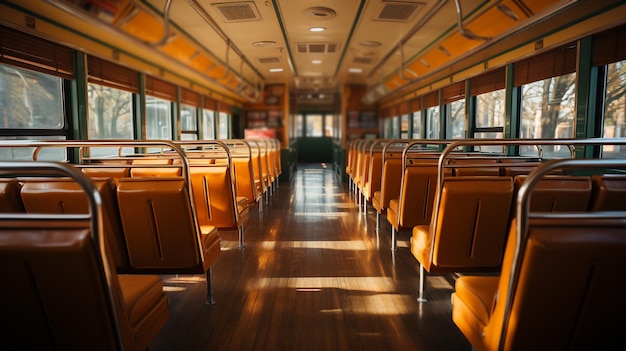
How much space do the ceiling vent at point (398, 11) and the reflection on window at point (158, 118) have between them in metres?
3.74

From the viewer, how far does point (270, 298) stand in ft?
9.42

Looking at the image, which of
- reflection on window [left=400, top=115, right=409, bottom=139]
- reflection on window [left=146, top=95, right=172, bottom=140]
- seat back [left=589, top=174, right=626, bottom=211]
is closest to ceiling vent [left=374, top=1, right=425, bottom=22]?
seat back [left=589, top=174, right=626, bottom=211]

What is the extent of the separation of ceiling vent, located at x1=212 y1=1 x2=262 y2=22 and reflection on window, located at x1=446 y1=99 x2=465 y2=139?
12.2 ft

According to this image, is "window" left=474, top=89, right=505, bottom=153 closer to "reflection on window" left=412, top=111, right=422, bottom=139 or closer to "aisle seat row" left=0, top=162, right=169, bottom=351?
"reflection on window" left=412, top=111, right=422, bottom=139

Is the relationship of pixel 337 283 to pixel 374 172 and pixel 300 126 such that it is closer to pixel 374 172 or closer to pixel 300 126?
pixel 374 172

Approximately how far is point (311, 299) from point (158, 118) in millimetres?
5106

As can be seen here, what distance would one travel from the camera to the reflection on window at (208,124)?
921 centimetres

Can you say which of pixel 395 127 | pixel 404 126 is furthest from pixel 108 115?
pixel 395 127

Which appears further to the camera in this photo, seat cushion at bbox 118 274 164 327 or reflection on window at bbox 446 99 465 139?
reflection on window at bbox 446 99 465 139

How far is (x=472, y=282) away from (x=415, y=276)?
163 cm

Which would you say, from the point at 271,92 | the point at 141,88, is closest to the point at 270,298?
the point at 141,88

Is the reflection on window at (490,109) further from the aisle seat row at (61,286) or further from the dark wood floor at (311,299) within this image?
the aisle seat row at (61,286)

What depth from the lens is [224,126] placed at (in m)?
10.8

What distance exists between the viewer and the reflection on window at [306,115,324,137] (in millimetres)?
16984
